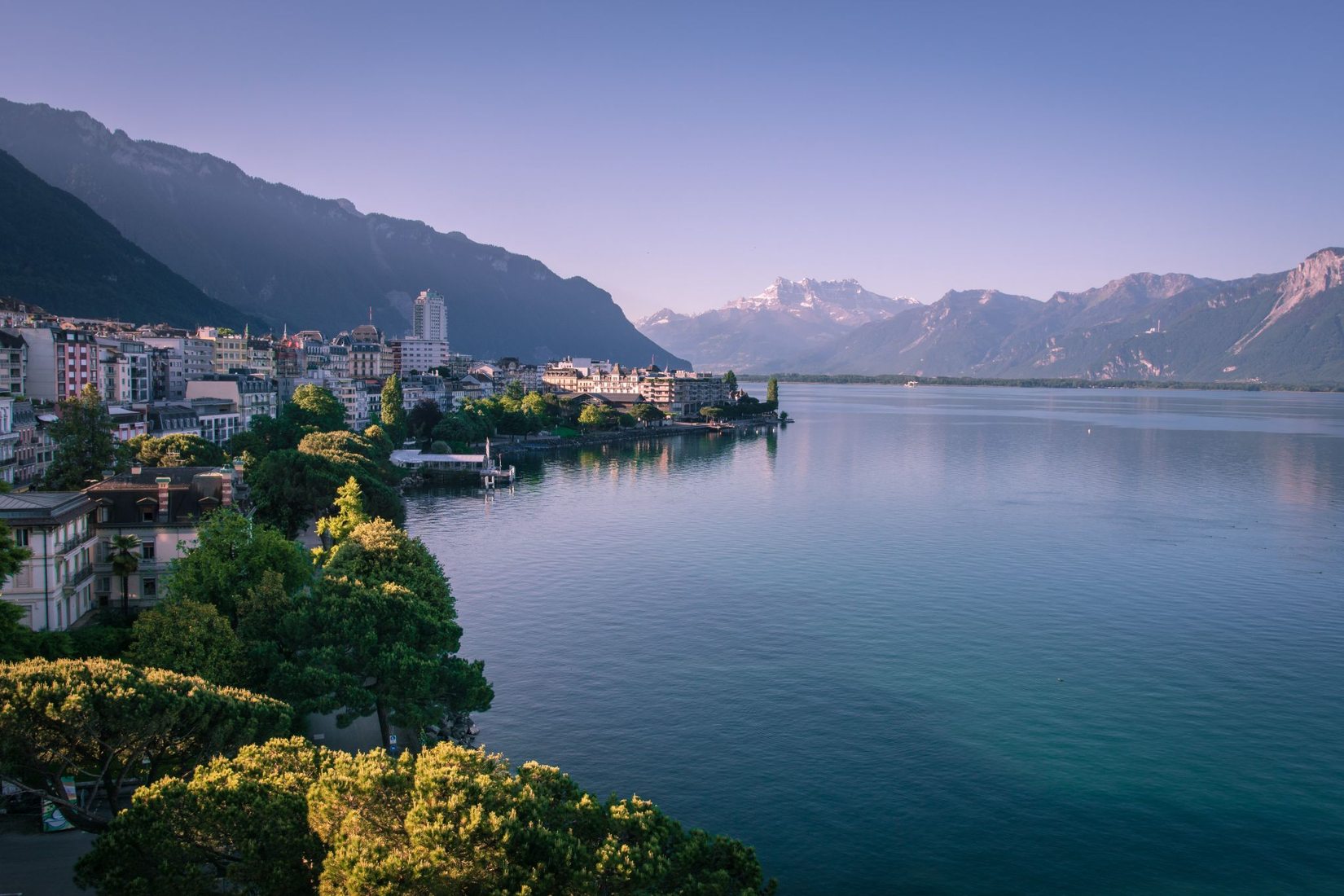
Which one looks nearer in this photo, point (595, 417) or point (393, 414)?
point (393, 414)

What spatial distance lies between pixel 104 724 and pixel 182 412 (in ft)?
197

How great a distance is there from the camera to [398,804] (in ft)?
45.2

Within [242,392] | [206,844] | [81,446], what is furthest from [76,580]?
[242,392]

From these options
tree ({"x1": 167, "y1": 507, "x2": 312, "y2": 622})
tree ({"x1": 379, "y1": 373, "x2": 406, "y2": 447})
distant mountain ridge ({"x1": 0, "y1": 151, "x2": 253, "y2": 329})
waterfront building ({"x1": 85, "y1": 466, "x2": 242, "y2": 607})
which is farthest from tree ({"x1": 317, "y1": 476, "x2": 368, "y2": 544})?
distant mountain ridge ({"x1": 0, "y1": 151, "x2": 253, "y2": 329})

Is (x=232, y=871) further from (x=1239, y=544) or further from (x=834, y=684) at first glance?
(x=1239, y=544)

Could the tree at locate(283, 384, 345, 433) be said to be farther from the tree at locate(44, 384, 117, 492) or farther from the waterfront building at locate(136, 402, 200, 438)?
the tree at locate(44, 384, 117, 492)

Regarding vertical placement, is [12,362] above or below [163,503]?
above

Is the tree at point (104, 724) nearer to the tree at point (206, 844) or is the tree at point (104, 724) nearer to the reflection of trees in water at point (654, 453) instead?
the tree at point (206, 844)

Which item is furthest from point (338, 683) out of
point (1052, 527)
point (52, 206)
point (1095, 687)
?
point (52, 206)

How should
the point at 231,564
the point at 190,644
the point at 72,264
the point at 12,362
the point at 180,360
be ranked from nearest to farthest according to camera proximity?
the point at 190,644, the point at 231,564, the point at 12,362, the point at 180,360, the point at 72,264

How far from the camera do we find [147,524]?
29.5 meters

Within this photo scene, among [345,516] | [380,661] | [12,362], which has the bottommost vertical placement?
[380,661]

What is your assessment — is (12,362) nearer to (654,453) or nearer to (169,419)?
(169,419)

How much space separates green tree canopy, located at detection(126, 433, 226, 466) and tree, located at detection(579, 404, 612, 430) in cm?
7473
